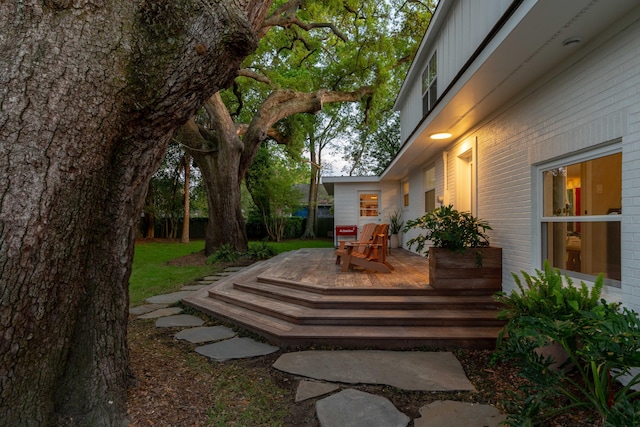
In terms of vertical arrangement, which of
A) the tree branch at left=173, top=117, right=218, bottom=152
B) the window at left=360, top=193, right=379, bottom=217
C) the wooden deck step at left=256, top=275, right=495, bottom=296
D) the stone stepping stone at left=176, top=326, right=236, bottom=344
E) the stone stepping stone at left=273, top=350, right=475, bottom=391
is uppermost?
the tree branch at left=173, top=117, right=218, bottom=152

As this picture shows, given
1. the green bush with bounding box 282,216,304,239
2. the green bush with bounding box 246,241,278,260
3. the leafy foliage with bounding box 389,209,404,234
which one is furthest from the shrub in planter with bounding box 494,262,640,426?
the green bush with bounding box 282,216,304,239

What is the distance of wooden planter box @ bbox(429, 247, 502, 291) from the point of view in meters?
4.34

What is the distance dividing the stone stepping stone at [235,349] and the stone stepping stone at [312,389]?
31.4 inches

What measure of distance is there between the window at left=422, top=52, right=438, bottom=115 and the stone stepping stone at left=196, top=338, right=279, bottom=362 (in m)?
4.78

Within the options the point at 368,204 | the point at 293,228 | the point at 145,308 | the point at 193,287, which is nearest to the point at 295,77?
the point at 368,204

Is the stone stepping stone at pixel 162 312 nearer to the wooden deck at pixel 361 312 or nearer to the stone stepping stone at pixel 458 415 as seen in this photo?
the wooden deck at pixel 361 312

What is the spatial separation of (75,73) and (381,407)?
2669 millimetres

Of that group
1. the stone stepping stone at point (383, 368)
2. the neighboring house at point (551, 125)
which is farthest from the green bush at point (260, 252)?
the stone stepping stone at point (383, 368)

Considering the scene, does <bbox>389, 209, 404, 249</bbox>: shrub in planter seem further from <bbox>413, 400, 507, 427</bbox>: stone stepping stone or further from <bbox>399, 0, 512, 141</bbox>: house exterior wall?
<bbox>413, 400, 507, 427</bbox>: stone stepping stone

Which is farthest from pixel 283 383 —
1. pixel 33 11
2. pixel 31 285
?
pixel 33 11

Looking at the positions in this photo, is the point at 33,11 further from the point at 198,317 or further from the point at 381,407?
the point at 198,317

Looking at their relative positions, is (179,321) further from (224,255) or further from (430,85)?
(430,85)

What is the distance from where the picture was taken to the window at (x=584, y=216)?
110 inches

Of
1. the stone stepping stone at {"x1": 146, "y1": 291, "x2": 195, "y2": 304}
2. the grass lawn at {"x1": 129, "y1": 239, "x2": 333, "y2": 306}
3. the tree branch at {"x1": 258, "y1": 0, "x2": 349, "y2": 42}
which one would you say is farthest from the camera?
the tree branch at {"x1": 258, "y1": 0, "x2": 349, "y2": 42}
